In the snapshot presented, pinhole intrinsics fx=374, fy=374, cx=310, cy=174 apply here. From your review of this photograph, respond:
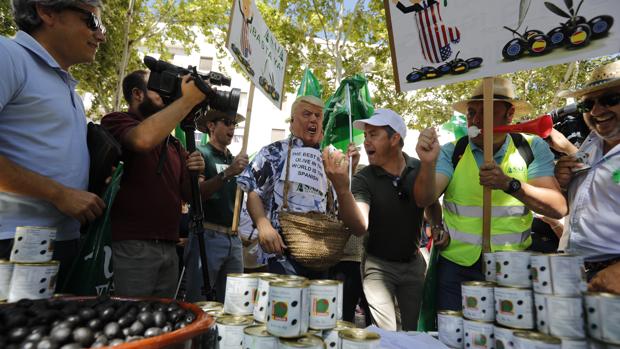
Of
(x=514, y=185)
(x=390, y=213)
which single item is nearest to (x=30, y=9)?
(x=390, y=213)

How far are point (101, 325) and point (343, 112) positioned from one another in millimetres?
3755

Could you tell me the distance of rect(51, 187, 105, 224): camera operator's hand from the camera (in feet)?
5.58

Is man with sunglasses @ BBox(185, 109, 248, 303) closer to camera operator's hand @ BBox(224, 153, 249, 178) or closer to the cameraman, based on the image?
camera operator's hand @ BBox(224, 153, 249, 178)

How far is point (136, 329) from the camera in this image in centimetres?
101

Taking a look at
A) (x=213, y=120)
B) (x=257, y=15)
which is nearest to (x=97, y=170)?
(x=257, y=15)

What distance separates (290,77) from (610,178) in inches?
376

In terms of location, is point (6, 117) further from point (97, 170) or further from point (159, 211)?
point (159, 211)

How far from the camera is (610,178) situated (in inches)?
82.7

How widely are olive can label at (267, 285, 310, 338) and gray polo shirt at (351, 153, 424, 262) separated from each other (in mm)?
1683

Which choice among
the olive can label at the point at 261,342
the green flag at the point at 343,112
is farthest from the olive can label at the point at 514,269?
the green flag at the point at 343,112

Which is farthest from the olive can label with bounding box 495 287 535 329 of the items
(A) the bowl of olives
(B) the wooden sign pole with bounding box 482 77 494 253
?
(A) the bowl of olives

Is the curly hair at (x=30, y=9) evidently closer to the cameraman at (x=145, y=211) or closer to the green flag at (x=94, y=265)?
the cameraman at (x=145, y=211)

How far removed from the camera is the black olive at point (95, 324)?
101cm

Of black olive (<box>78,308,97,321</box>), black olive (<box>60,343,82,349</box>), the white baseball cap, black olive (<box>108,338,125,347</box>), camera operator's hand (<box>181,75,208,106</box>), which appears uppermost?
the white baseball cap
